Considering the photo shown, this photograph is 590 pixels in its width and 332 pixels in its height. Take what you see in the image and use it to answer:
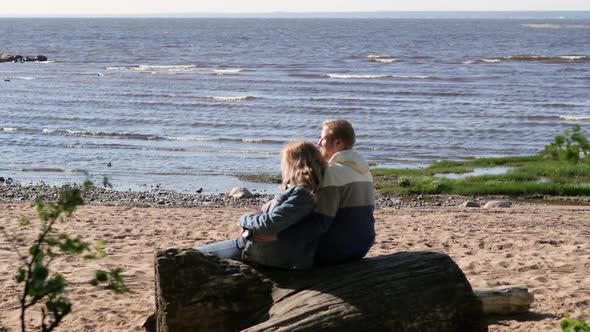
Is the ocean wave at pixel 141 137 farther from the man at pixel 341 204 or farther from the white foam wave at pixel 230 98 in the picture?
the man at pixel 341 204

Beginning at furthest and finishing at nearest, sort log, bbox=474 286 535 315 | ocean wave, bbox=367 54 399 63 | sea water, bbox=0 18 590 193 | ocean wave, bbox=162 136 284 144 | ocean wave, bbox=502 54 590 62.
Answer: ocean wave, bbox=367 54 399 63
ocean wave, bbox=502 54 590 62
ocean wave, bbox=162 136 284 144
sea water, bbox=0 18 590 193
log, bbox=474 286 535 315

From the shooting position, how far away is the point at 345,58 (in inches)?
2633

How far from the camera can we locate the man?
20.0 feet

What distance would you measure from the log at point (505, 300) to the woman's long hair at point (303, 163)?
2.40 m

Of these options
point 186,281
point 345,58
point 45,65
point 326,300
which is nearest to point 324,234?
point 326,300

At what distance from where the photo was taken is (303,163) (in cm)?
597

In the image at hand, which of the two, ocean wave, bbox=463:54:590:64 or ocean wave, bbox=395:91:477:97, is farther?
ocean wave, bbox=463:54:590:64

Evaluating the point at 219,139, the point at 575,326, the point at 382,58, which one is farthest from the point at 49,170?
the point at 382,58

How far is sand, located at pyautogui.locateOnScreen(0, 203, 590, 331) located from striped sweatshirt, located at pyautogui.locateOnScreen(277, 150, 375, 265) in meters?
1.80

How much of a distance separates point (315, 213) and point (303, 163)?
0.38 metres

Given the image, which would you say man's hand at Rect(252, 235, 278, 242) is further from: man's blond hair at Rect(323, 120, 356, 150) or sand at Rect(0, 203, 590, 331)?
sand at Rect(0, 203, 590, 331)

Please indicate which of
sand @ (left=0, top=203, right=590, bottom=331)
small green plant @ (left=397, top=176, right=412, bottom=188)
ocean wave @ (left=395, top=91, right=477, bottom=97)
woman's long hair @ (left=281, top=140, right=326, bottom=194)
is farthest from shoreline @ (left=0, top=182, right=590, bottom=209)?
ocean wave @ (left=395, top=91, right=477, bottom=97)

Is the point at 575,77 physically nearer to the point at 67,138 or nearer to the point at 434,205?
the point at 67,138

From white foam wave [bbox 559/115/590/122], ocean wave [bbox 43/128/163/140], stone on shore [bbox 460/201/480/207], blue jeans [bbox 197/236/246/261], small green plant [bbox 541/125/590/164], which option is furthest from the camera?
white foam wave [bbox 559/115/590/122]
